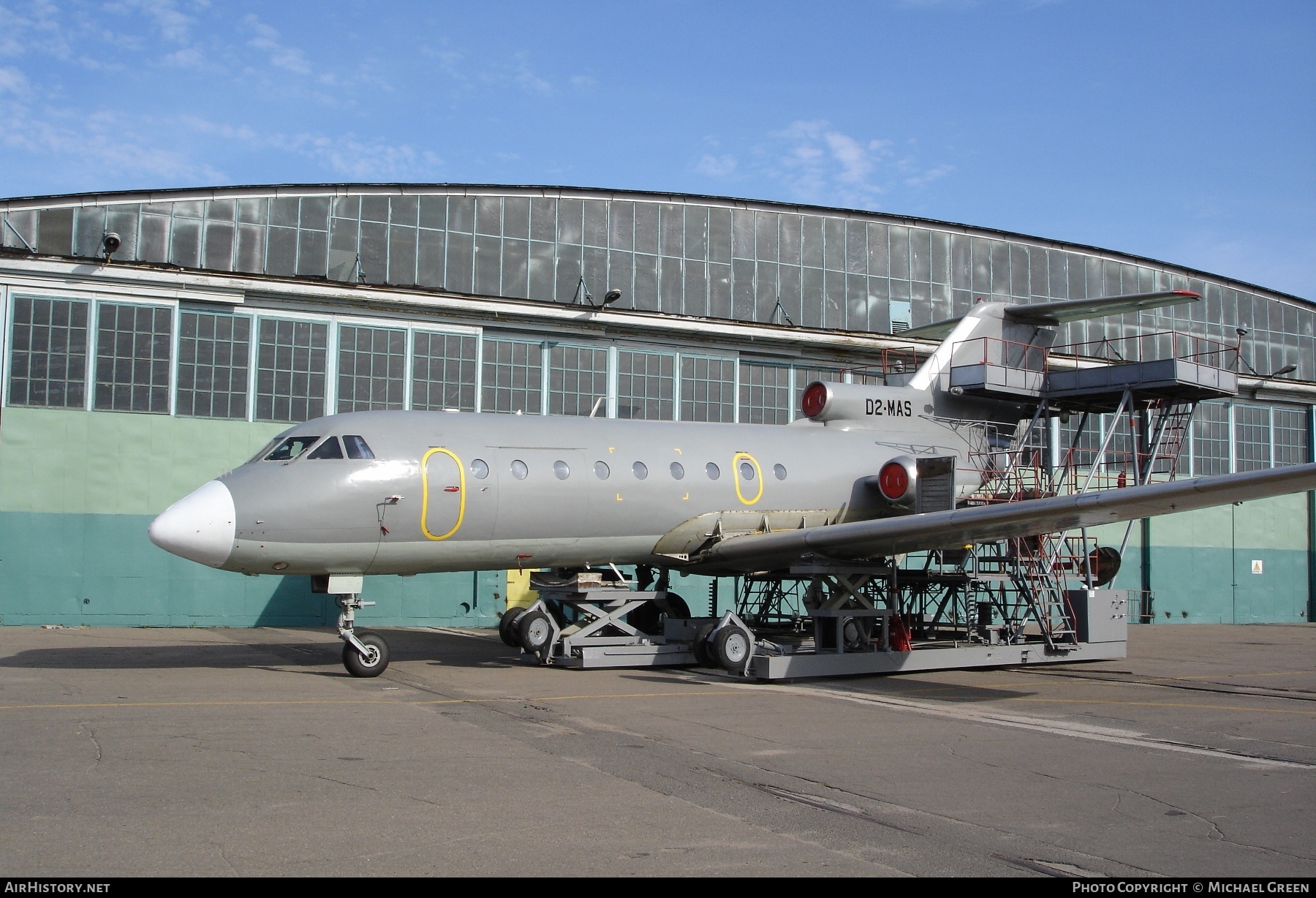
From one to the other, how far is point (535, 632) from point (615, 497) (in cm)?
267

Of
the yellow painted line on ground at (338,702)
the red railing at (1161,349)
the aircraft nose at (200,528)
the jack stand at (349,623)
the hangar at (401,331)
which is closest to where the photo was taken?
the yellow painted line on ground at (338,702)

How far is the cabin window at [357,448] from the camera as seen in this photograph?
584 inches

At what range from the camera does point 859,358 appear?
31250 mm

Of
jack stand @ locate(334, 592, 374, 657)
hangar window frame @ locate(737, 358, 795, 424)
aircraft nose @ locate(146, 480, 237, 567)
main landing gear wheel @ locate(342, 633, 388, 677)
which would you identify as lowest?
main landing gear wheel @ locate(342, 633, 388, 677)

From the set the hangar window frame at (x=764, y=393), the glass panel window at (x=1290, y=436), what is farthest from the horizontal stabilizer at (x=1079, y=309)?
the glass panel window at (x=1290, y=436)

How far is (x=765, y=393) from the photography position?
99.1ft

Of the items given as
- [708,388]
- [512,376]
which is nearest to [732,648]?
[512,376]

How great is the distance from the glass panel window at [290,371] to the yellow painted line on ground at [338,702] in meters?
14.0

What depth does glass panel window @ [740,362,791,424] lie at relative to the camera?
29922 millimetres

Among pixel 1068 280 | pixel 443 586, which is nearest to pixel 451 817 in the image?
pixel 443 586

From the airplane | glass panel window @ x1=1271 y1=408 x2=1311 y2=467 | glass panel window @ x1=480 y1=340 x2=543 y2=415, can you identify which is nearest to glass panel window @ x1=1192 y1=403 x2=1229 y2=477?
glass panel window @ x1=1271 y1=408 x2=1311 y2=467

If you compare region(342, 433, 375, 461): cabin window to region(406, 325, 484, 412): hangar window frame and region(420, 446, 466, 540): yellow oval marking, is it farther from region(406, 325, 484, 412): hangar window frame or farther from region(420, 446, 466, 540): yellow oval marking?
region(406, 325, 484, 412): hangar window frame

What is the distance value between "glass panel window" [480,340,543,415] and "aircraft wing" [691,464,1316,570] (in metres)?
11.2

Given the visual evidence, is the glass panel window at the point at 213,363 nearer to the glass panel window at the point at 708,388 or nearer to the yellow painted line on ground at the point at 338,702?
the glass panel window at the point at 708,388
